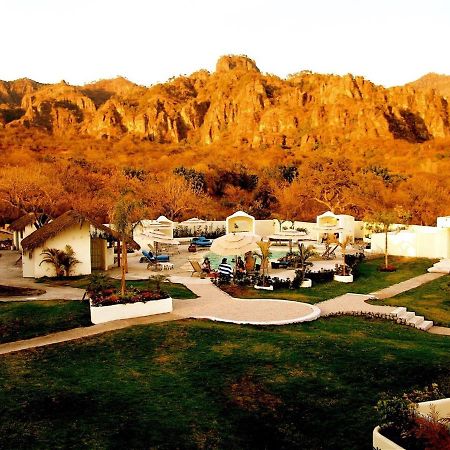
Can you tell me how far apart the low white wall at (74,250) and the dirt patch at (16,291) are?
9.17ft

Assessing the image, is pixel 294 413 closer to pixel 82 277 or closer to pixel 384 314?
pixel 384 314

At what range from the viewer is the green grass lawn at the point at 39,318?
12.5 meters

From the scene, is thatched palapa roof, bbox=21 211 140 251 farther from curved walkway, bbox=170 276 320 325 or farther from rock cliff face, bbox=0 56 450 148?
rock cliff face, bbox=0 56 450 148

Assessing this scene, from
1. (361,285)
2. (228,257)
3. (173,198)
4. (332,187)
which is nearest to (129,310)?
(361,285)

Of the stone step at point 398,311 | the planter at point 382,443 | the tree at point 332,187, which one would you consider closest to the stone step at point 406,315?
the stone step at point 398,311

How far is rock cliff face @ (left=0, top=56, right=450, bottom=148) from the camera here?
104475 millimetres

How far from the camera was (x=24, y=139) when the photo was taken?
307ft

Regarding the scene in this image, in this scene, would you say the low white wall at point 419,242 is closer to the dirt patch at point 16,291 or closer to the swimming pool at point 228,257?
the swimming pool at point 228,257

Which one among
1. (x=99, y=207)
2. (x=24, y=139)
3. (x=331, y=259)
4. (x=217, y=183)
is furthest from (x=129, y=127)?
(x=331, y=259)

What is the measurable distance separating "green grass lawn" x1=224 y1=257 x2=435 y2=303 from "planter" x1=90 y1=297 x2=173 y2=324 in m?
3.78

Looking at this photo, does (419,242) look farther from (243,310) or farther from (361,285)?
(243,310)

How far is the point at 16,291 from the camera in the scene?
17.9 meters

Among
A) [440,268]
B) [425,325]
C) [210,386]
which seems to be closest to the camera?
[210,386]

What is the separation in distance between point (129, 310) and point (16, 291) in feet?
20.6
